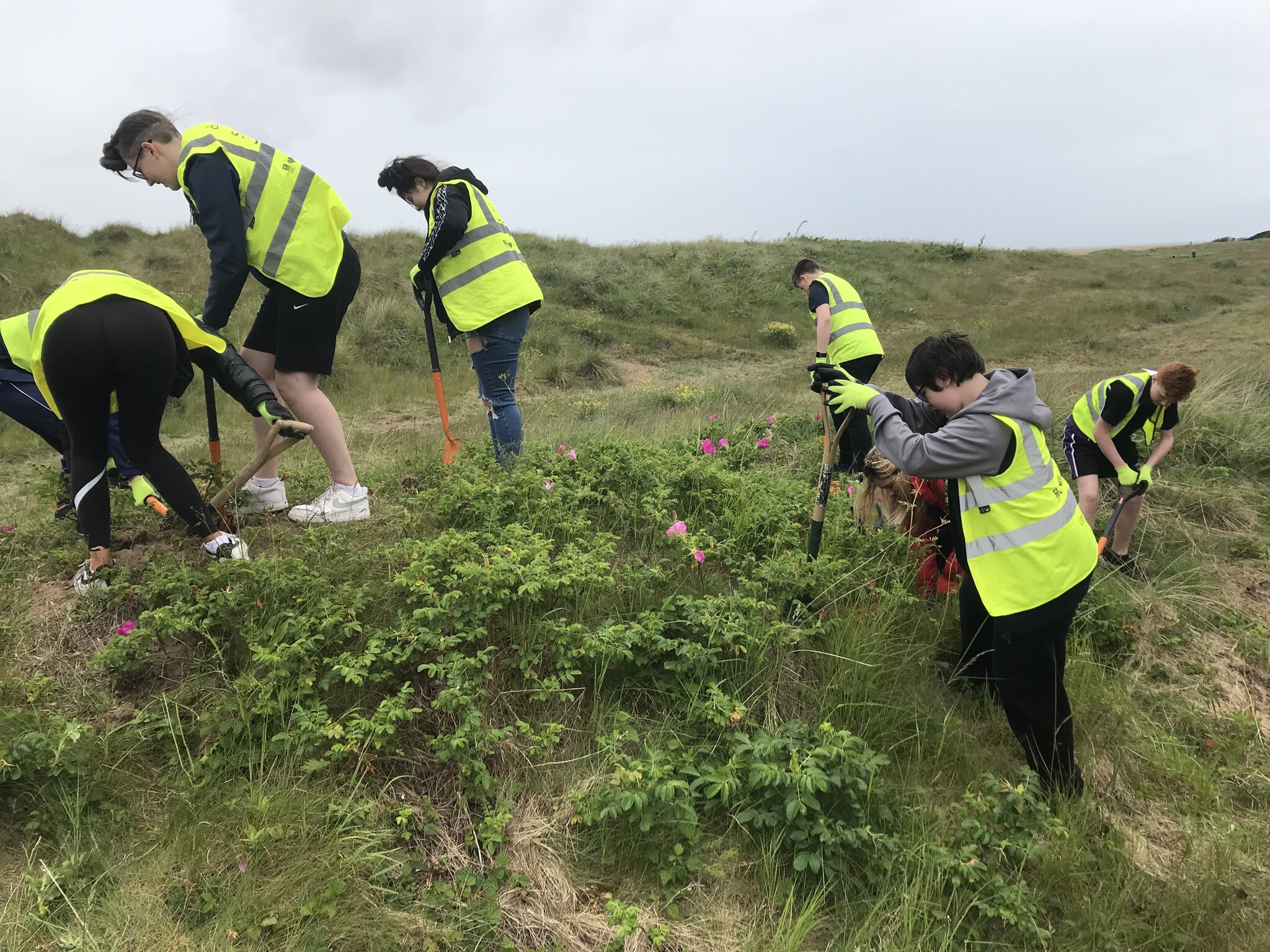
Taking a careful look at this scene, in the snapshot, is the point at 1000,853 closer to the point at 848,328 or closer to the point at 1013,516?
the point at 1013,516

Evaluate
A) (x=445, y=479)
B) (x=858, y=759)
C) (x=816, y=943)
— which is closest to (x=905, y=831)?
(x=858, y=759)

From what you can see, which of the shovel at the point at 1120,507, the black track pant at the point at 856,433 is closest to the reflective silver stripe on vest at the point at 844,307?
the black track pant at the point at 856,433

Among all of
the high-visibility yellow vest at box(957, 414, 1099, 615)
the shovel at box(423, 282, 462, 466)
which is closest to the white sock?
the shovel at box(423, 282, 462, 466)

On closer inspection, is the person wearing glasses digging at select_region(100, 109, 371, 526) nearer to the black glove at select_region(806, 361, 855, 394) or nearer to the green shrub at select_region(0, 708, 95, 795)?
the green shrub at select_region(0, 708, 95, 795)

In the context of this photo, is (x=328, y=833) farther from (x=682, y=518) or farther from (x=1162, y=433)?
(x=1162, y=433)

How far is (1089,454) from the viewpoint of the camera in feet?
14.6

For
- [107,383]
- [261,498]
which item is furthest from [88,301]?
[261,498]

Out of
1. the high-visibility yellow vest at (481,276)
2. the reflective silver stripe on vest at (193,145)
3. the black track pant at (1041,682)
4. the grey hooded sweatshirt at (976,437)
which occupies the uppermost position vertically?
the reflective silver stripe on vest at (193,145)

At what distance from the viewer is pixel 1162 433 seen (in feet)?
14.9

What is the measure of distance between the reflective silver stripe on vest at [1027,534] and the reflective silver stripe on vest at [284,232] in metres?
3.24

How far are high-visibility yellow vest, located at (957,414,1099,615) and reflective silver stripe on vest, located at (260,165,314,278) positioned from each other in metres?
3.10

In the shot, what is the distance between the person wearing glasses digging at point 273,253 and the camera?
293 cm

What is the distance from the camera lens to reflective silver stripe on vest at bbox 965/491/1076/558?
2.33m

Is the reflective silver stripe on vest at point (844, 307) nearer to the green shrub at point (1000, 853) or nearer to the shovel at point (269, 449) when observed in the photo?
the green shrub at point (1000, 853)
